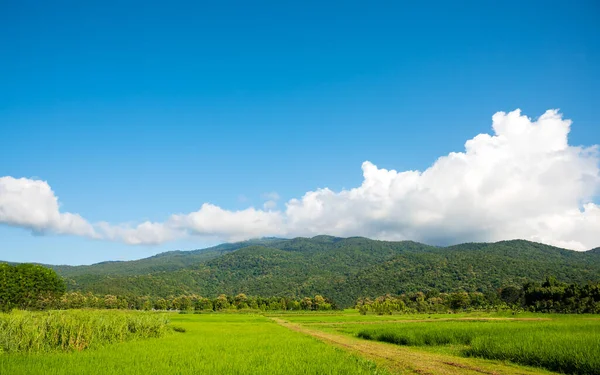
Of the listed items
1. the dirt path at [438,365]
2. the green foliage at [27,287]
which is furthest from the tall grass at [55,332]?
the green foliage at [27,287]

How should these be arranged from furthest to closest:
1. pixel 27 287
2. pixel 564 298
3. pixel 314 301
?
pixel 314 301
pixel 564 298
pixel 27 287

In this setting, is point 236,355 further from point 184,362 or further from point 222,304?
point 222,304

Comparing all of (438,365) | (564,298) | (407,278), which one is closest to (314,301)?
(407,278)

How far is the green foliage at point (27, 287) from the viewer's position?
65.0m

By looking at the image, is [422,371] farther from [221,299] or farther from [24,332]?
[221,299]

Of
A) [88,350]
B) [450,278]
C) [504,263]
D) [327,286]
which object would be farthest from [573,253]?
[88,350]

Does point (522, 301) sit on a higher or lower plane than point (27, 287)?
lower

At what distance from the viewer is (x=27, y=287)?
2692 inches

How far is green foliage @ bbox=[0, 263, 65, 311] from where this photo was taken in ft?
213

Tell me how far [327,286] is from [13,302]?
113 meters

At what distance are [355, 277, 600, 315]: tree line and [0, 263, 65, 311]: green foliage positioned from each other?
220ft

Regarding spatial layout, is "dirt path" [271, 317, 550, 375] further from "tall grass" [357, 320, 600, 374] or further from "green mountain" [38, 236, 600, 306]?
"green mountain" [38, 236, 600, 306]

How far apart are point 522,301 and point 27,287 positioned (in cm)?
10574

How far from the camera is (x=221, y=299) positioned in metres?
109
